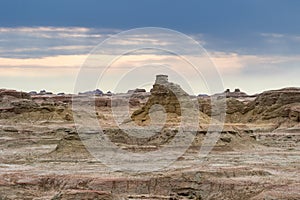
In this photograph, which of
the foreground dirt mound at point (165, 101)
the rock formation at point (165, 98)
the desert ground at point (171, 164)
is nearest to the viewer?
the desert ground at point (171, 164)

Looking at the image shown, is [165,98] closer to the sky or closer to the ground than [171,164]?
closer to the sky

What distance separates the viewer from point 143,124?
2047 inches

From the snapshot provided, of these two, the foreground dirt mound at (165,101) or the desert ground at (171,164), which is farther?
the foreground dirt mound at (165,101)

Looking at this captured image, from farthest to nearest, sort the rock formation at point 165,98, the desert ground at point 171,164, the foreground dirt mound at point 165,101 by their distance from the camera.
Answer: the rock formation at point 165,98 → the foreground dirt mound at point 165,101 → the desert ground at point 171,164

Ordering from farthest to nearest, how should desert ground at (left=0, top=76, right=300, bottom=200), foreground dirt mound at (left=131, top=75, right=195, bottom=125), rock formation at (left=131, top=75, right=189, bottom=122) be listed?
rock formation at (left=131, top=75, right=189, bottom=122), foreground dirt mound at (left=131, top=75, right=195, bottom=125), desert ground at (left=0, top=76, right=300, bottom=200)

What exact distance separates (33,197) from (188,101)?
3313 cm

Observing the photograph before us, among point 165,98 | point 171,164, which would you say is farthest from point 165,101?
point 171,164

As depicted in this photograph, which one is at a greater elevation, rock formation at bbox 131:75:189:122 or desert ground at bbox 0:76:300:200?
rock formation at bbox 131:75:189:122

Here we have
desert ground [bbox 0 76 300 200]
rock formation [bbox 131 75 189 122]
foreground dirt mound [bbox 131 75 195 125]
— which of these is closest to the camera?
desert ground [bbox 0 76 300 200]

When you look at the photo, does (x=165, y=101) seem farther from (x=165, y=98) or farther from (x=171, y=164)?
(x=171, y=164)

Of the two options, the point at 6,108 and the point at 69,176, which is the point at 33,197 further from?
the point at 6,108

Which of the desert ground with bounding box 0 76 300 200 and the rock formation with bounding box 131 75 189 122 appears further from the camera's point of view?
the rock formation with bounding box 131 75 189 122

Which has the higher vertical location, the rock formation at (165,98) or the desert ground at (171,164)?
the rock formation at (165,98)

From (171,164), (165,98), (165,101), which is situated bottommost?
(171,164)
